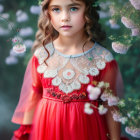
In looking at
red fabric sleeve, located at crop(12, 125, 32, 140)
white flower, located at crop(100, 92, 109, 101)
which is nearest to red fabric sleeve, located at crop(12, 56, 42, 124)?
red fabric sleeve, located at crop(12, 125, 32, 140)

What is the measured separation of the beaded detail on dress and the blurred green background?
0.08 m

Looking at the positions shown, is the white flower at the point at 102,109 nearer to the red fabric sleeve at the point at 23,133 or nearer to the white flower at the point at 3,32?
the red fabric sleeve at the point at 23,133

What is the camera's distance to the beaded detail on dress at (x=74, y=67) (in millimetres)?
1311

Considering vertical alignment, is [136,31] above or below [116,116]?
above

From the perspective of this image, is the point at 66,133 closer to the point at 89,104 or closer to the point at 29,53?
the point at 89,104

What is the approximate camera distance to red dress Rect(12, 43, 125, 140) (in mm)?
1305

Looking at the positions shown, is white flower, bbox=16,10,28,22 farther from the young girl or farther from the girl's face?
the girl's face

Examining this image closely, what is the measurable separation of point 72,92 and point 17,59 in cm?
50

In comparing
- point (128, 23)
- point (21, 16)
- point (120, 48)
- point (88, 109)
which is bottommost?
point (88, 109)

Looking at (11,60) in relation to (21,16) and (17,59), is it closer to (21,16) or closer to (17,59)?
(17,59)

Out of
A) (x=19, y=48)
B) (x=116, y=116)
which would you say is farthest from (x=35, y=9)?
(x=116, y=116)

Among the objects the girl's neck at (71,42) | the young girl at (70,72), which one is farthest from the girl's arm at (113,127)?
the girl's neck at (71,42)

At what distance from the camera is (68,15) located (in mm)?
1246

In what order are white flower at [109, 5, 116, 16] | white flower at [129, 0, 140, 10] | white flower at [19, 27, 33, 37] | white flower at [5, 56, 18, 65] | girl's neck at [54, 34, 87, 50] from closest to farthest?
white flower at [129, 0, 140, 10], white flower at [109, 5, 116, 16], girl's neck at [54, 34, 87, 50], white flower at [19, 27, 33, 37], white flower at [5, 56, 18, 65]
